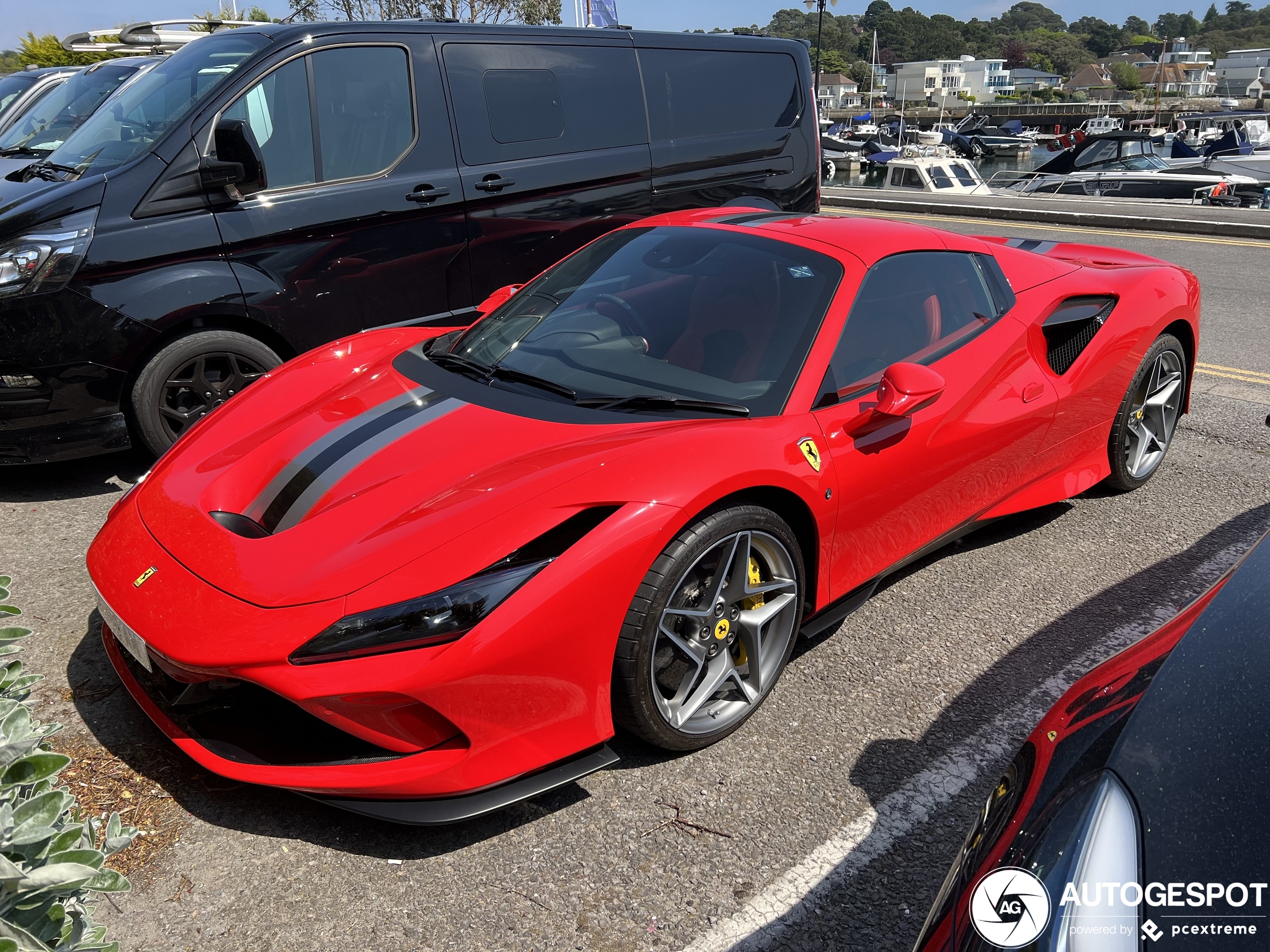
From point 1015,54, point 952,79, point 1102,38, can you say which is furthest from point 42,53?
point 1102,38

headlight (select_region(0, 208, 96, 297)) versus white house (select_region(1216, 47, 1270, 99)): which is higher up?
white house (select_region(1216, 47, 1270, 99))

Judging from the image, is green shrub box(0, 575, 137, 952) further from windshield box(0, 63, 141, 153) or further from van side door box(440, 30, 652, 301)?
windshield box(0, 63, 141, 153)

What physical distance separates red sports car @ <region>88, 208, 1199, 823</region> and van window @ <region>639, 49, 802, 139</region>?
2361 millimetres

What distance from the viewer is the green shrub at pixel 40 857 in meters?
1.33

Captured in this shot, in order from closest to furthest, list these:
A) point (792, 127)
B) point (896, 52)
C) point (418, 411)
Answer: point (418, 411) < point (792, 127) < point (896, 52)

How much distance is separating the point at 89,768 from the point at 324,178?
10.2ft

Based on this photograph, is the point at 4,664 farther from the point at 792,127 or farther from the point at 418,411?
the point at 792,127

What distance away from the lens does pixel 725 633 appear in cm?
265

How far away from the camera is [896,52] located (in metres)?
159

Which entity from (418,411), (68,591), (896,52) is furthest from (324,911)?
(896,52)

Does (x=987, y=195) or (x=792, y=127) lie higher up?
(x=792, y=127)

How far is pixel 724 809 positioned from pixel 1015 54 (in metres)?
187

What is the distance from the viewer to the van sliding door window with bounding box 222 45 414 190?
4.58 meters

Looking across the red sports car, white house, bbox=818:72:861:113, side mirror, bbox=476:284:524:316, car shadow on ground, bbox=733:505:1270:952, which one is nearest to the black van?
the red sports car
